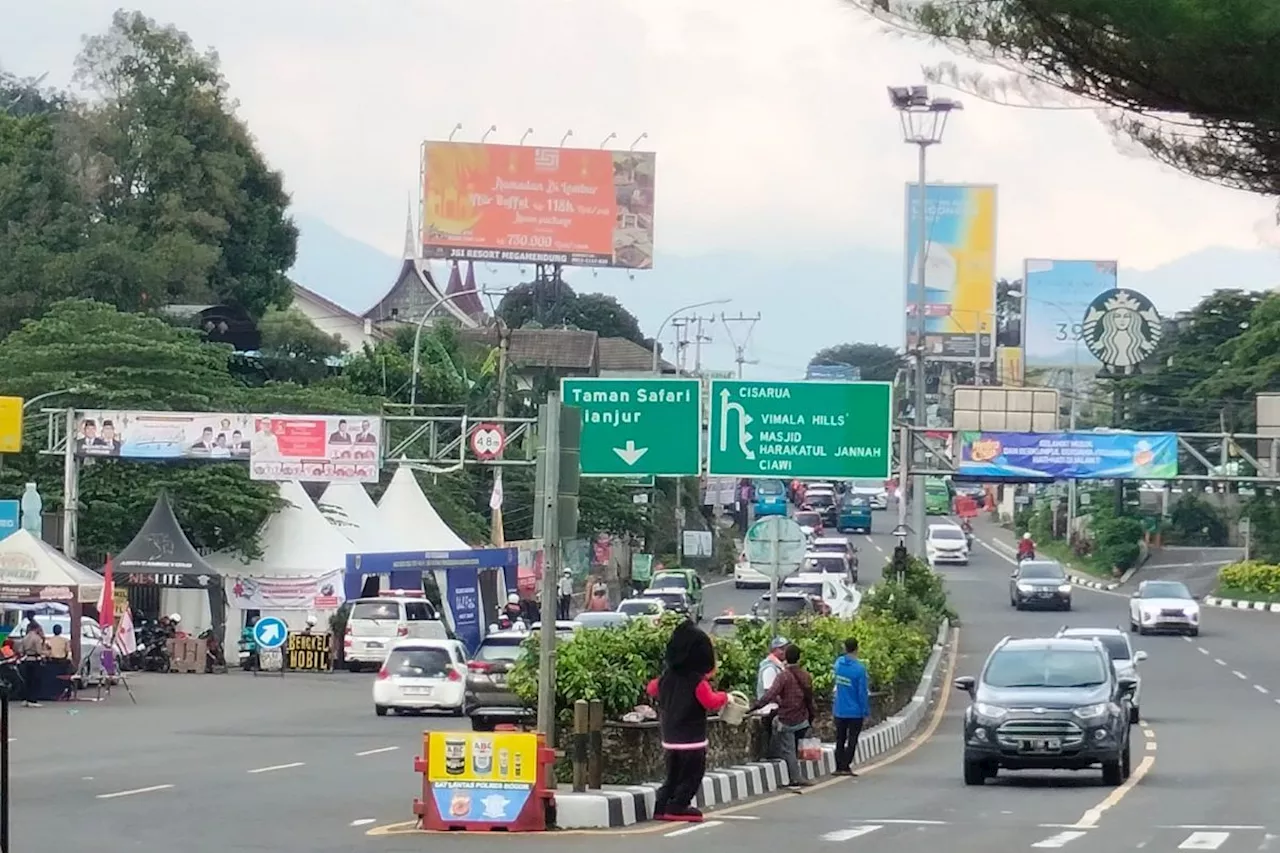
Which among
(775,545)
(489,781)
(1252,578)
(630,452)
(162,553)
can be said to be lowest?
(1252,578)

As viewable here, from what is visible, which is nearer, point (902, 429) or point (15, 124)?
point (902, 429)

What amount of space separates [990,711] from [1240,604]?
45.3 metres

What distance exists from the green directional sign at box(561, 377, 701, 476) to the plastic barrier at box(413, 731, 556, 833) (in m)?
15.0

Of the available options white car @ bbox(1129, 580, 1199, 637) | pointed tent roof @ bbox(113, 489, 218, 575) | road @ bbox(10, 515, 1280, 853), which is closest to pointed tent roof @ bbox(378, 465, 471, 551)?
pointed tent roof @ bbox(113, 489, 218, 575)

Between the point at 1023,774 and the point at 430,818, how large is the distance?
9964 mm

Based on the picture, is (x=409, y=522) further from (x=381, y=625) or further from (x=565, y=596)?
(x=565, y=596)

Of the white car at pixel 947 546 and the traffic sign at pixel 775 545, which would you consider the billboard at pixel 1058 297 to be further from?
the traffic sign at pixel 775 545

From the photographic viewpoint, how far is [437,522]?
4934cm

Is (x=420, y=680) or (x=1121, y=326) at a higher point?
(x=1121, y=326)

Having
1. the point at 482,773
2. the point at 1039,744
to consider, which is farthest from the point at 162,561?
the point at 482,773

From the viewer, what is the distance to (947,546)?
82.1 metres

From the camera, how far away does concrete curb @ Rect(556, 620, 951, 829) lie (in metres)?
16.1

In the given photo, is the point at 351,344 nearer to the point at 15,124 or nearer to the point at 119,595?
the point at 15,124

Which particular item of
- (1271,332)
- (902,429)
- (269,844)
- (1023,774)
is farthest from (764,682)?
(1271,332)
